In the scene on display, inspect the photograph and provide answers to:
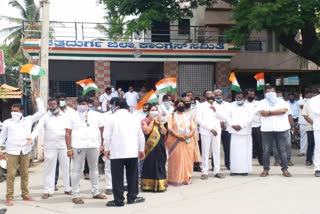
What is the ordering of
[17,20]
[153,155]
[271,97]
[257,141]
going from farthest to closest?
[17,20], [257,141], [271,97], [153,155]

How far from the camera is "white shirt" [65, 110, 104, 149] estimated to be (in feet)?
24.8

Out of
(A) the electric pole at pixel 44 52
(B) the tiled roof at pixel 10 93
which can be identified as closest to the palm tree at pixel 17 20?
(B) the tiled roof at pixel 10 93

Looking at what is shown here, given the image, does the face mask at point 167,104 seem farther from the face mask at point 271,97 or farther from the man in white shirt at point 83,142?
the man in white shirt at point 83,142

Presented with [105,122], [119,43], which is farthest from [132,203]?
[119,43]

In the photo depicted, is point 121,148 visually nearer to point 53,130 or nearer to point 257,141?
point 53,130

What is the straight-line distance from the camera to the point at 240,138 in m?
9.91

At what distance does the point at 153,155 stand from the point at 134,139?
1089mm

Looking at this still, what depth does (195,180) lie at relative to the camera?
9359 millimetres

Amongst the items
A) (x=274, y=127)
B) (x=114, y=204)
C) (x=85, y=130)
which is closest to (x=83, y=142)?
(x=85, y=130)

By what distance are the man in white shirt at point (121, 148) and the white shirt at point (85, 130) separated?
0.42 metres

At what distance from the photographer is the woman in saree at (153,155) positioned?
823 centimetres

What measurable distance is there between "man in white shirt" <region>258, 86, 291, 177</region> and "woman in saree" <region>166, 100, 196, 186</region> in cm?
161

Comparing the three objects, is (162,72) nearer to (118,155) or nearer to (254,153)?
(254,153)

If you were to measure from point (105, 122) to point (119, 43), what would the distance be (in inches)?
460
